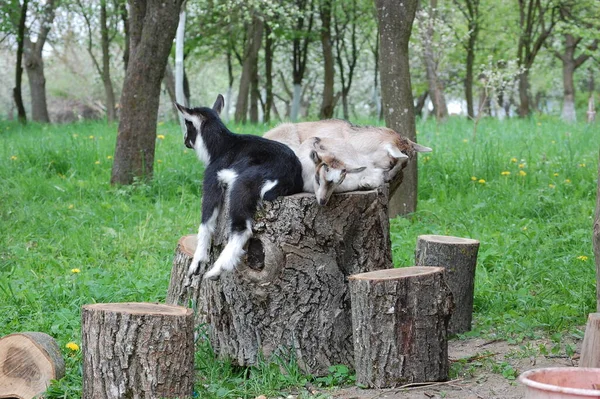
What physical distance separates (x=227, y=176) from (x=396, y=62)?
456cm

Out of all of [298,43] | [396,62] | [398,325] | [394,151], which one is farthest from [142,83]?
[298,43]

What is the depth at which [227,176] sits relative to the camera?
5.18 metres

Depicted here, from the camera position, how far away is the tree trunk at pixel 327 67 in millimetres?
22234

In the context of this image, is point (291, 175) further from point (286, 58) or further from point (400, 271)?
point (286, 58)

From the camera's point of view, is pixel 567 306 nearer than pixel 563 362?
No

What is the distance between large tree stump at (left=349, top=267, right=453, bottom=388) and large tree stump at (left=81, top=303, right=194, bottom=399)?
117 centimetres

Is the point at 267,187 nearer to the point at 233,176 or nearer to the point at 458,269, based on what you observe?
the point at 233,176

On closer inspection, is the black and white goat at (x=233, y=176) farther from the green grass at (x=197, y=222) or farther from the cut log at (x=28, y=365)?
the cut log at (x=28, y=365)

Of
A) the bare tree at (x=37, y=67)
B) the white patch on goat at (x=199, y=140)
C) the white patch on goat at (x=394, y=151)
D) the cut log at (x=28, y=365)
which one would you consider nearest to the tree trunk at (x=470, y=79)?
the bare tree at (x=37, y=67)

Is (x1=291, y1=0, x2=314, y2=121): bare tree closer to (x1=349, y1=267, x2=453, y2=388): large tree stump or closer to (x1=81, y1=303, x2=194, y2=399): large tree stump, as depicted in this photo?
(x1=349, y1=267, x2=453, y2=388): large tree stump

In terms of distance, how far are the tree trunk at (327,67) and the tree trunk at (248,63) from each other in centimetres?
233

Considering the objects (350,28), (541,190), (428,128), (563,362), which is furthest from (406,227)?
(350,28)

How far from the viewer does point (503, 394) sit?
4.64 metres

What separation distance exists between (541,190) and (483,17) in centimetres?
2113
